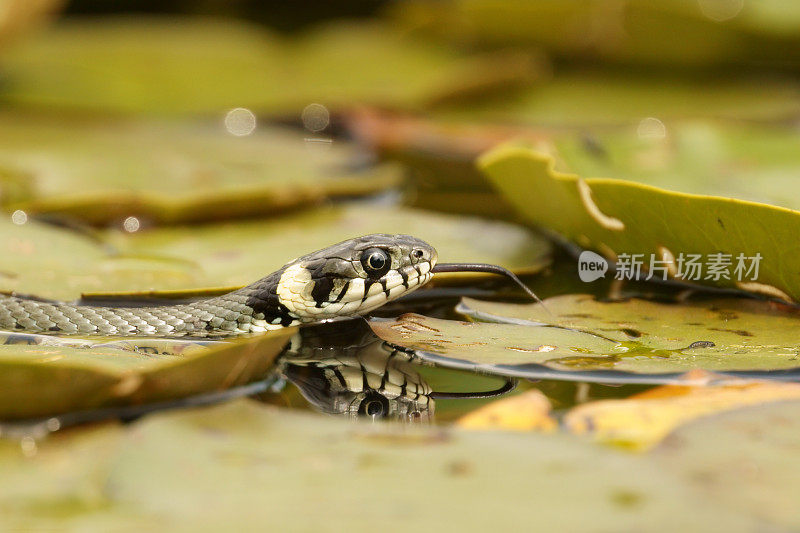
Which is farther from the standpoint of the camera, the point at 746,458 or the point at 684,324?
the point at 684,324

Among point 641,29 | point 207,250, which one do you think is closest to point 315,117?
point 641,29

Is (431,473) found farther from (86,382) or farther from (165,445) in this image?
(86,382)

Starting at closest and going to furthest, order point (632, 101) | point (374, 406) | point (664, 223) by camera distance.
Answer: point (374, 406) < point (664, 223) < point (632, 101)

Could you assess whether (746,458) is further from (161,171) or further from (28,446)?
(161,171)

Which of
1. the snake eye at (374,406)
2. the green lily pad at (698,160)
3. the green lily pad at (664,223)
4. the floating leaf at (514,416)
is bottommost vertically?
the snake eye at (374,406)

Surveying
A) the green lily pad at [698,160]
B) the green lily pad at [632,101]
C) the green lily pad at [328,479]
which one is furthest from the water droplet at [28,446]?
the green lily pad at [632,101]

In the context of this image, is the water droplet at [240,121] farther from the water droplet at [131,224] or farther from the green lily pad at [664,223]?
the green lily pad at [664,223]

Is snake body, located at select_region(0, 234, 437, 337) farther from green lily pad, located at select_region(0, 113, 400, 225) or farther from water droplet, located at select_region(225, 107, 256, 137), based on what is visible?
water droplet, located at select_region(225, 107, 256, 137)
